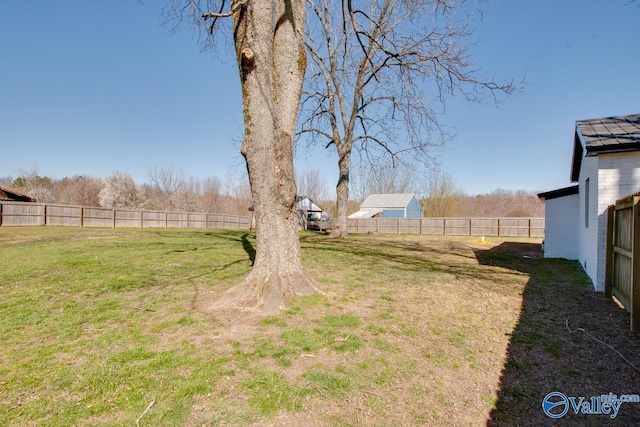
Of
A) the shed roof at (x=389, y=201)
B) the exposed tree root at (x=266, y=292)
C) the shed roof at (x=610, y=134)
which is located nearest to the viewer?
the exposed tree root at (x=266, y=292)

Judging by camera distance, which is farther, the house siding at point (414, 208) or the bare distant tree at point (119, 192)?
the house siding at point (414, 208)

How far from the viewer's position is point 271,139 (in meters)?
4.24

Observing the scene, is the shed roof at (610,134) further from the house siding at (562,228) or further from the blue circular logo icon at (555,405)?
the blue circular logo icon at (555,405)

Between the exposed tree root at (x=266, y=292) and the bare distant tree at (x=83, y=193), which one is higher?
the bare distant tree at (x=83, y=193)

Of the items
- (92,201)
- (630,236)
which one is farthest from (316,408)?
(92,201)

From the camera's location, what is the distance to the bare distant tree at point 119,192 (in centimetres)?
3619

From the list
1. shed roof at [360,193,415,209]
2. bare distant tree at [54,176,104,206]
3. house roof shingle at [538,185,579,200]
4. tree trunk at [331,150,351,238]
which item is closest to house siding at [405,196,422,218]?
shed roof at [360,193,415,209]

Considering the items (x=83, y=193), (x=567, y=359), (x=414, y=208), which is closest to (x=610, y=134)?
(x=567, y=359)

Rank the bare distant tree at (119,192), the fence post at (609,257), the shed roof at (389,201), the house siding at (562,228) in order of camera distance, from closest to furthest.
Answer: the fence post at (609,257) < the house siding at (562,228) < the bare distant tree at (119,192) < the shed roof at (389,201)

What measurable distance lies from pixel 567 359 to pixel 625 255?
257 cm

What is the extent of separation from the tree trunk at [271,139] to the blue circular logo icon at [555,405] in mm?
2833

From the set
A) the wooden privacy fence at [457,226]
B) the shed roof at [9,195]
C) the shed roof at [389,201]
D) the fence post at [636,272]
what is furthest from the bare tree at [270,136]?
the shed roof at [389,201]

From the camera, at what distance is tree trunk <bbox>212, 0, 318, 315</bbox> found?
416 centimetres

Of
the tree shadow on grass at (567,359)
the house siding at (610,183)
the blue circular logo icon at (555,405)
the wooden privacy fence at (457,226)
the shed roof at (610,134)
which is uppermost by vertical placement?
the shed roof at (610,134)
